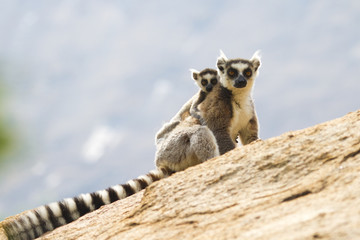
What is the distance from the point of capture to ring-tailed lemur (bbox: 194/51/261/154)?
5957mm

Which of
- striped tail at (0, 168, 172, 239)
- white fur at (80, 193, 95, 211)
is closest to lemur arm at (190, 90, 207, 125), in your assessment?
striped tail at (0, 168, 172, 239)

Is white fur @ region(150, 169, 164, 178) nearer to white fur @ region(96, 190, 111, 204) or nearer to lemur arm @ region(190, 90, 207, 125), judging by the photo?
white fur @ region(96, 190, 111, 204)

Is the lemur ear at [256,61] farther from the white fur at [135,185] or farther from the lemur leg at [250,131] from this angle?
the white fur at [135,185]

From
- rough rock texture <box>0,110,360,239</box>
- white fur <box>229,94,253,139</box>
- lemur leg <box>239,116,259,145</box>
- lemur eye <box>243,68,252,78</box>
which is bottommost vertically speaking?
rough rock texture <box>0,110,360,239</box>

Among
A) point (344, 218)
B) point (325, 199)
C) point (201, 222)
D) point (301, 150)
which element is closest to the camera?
point (344, 218)

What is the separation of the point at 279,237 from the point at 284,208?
17.3 inches

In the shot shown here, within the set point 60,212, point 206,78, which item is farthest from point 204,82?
point 60,212

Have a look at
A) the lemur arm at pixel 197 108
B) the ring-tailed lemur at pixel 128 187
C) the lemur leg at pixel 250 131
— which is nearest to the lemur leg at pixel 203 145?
the ring-tailed lemur at pixel 128 187

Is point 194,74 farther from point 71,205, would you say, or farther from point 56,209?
point 56,209

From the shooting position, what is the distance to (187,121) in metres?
6.10

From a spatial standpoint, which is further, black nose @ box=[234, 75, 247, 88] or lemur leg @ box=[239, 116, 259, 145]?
black nose @ box=[234, 75, 247, 88]

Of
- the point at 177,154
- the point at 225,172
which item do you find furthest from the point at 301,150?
the point at 177,154

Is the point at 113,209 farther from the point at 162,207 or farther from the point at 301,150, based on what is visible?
the point at 301,150

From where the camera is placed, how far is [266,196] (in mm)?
3021
